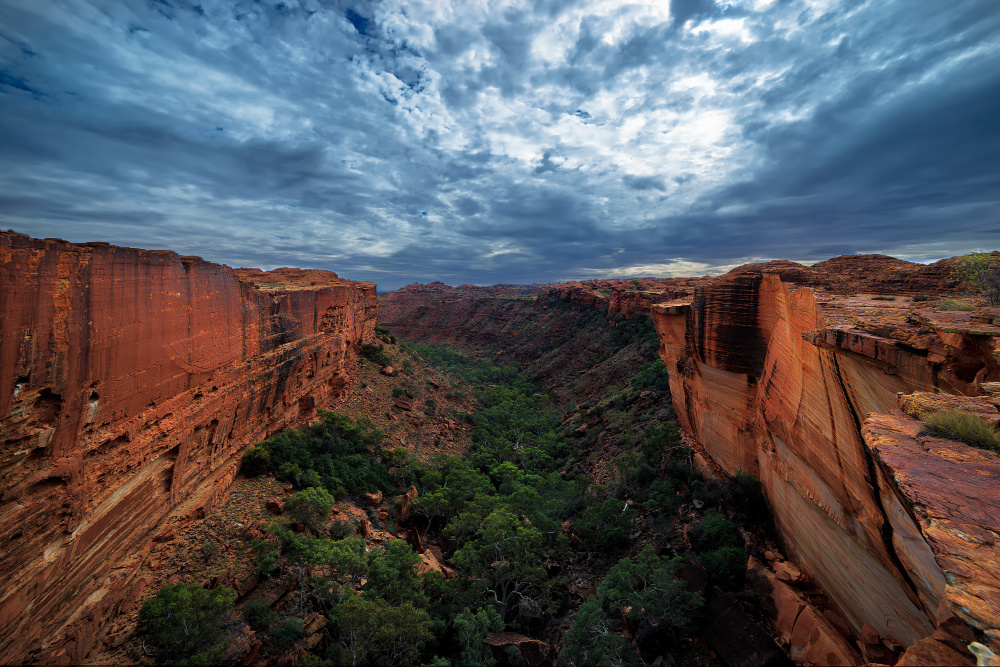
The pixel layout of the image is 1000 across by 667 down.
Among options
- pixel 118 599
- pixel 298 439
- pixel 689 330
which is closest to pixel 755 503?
pixel 689 330

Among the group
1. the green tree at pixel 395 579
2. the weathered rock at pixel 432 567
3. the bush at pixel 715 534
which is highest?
the bush at pixel 715 534

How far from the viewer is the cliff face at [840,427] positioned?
5032 millimetres

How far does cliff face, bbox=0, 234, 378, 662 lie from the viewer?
7102 mm

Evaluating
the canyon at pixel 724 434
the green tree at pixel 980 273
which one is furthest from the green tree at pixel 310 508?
the green tree at pixel 980 273

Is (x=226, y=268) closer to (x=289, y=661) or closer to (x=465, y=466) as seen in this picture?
(x=289, y=661)

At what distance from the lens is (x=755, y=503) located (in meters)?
13.3

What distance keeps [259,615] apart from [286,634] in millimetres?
962

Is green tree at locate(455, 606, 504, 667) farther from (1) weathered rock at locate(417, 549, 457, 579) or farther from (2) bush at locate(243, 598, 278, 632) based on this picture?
(2) bush at locate(243, 598, 278, 632)

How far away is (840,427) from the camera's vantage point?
25.3 ft

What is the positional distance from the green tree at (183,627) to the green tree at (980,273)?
2274 centimetres

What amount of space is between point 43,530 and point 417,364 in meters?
34.0

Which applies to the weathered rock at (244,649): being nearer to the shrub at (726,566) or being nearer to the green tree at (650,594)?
the green tree at (650,594)

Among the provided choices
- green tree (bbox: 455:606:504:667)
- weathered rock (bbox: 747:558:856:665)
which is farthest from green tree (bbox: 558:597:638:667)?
weathered rock (bbox: 747:558:856:665)

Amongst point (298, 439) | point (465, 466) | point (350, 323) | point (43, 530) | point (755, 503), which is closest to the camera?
point (43, 530)
